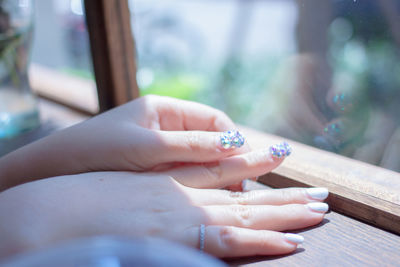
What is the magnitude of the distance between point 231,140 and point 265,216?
0.36 ft

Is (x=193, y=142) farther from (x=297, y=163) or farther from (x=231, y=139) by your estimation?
(x=297, y=163)

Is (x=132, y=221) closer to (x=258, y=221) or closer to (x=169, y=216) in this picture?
(x=169, y=216)

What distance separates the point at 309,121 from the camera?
647 millimetres

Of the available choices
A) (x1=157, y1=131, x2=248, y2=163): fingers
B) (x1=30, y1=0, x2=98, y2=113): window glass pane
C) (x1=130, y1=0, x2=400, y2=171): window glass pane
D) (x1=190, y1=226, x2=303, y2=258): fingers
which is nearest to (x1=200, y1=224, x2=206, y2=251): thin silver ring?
(x1=190, y1=226, x2=303, y2=258): fingers

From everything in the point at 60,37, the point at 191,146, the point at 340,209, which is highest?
the point at 60,37

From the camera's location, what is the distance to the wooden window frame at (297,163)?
46 cm

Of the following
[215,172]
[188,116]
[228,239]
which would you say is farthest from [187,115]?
[228,239]

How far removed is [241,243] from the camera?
0.40m

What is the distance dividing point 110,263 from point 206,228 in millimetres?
192

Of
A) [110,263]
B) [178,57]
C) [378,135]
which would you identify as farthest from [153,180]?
[178,57]

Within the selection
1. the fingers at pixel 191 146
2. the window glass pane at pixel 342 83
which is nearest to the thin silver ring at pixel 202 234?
the fingers at pixel 191 146

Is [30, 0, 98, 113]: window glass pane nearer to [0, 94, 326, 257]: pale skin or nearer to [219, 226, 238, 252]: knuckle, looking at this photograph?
[0, 94, 326, 257]: pale skin

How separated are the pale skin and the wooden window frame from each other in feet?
0.16

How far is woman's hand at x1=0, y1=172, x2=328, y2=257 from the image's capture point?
1.28ft
